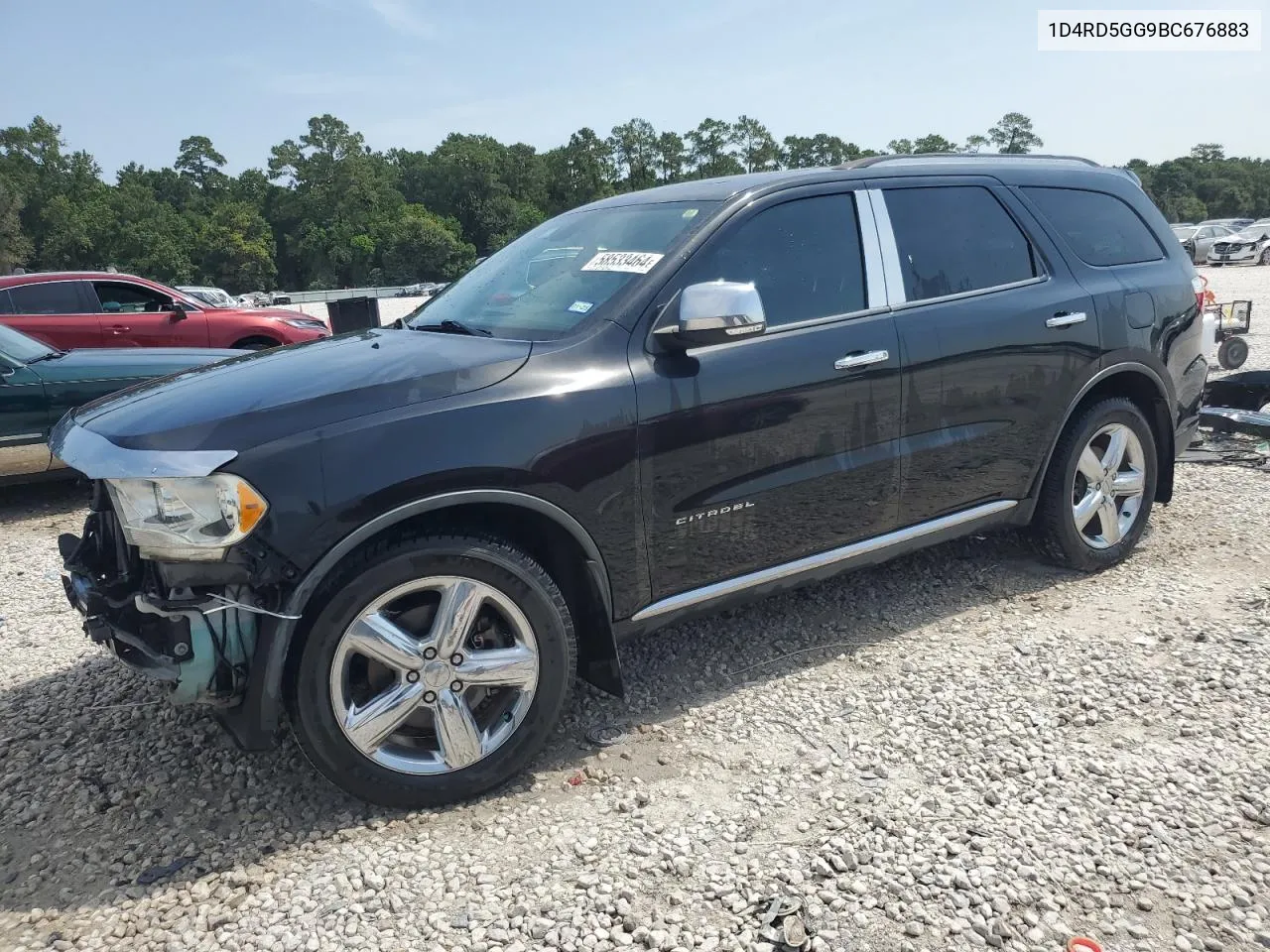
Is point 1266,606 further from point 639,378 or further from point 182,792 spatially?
point 182,792

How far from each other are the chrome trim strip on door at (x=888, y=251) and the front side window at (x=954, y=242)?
0.02 metres

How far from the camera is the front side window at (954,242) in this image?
3729mm

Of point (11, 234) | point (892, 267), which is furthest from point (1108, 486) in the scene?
point (11, 234)

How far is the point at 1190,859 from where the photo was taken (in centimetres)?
242

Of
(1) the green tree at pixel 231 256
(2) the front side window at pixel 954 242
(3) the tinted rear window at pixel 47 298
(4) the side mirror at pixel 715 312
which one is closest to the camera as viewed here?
(4) the side mirror at pixel 715 312

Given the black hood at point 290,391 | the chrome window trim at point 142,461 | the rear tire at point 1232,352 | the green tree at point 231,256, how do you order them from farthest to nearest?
1. the green tree at point 231,256
2. the rear tire at point 1232,352
3. the black hood at point 290,391
4. the chrome window trim at point 142,461

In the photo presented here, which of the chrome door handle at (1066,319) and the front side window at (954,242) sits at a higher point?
the front side window at (954,242)

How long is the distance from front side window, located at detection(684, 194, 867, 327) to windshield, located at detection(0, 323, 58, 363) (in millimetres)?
5407

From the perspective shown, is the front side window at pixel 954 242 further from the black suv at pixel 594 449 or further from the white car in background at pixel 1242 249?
the white car in background at pixel 1242 249

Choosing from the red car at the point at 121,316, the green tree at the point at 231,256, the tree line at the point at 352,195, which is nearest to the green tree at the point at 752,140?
the tree line at the point at 352,195

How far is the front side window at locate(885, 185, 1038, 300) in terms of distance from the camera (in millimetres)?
3729

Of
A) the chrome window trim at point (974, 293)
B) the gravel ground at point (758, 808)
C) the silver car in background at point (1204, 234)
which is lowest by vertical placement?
the gravel ground at point (758, 808)

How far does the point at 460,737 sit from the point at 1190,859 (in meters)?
2.02

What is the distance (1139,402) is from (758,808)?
3.05 m
